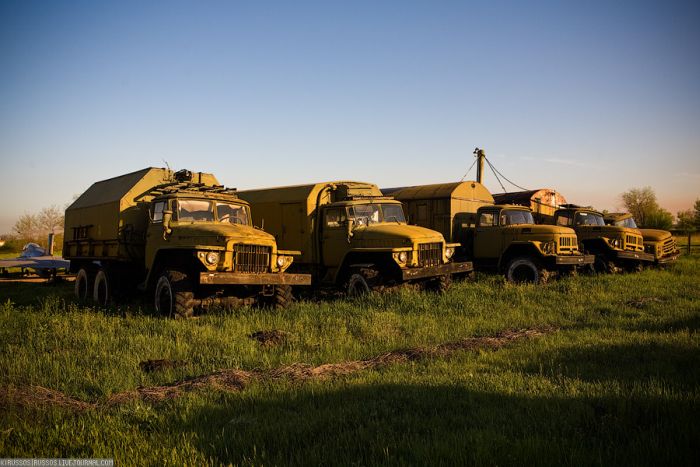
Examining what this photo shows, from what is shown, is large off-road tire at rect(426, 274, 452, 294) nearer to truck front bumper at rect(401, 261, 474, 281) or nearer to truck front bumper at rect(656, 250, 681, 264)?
Result: truck front bumper at rect(401, 261, 474, 281)

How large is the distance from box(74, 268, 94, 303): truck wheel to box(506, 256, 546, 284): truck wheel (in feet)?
37.8

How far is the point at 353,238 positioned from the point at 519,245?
5.16 metres

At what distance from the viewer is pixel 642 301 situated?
11.7 meters

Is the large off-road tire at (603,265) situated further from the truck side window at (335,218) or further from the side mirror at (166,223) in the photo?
the side mirror at (166,223)

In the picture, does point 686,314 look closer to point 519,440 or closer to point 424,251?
point 424,251

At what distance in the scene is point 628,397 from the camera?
16.4ft

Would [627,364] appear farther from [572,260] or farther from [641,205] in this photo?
[641,205]

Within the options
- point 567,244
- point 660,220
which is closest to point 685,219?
point 660,220

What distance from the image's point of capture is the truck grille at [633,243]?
1712cm

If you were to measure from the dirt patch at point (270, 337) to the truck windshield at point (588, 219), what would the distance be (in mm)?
12673

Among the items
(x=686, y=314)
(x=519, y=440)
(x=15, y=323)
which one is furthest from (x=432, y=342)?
(x=15, y=323)

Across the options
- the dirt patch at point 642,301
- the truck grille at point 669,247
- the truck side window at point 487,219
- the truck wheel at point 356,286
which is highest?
the truck side window at point 487,219

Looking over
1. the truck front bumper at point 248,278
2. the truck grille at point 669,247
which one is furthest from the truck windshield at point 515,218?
the truck grille at point 669,247

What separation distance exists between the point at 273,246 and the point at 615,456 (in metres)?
8.53
